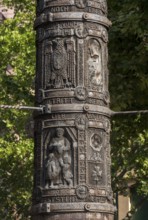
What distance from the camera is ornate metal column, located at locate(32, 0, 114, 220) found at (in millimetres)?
5719

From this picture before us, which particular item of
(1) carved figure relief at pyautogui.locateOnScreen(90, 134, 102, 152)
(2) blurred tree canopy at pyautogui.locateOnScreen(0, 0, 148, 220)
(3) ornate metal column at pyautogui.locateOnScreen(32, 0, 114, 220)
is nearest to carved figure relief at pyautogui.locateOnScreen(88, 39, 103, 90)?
(3) ornate metal column at pyautogui.locateOnScreen(32, 0, 114, 220)

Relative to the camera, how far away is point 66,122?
585 centimetres

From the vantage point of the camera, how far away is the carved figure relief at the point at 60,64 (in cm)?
599

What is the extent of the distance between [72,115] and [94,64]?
0.50 metres

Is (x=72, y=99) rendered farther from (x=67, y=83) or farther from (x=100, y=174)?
(x=100, y=174)

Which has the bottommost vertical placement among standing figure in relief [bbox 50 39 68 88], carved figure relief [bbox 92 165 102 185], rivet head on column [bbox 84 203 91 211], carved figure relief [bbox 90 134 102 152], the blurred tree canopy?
rivet head on column [bbox 84 203 91 211]

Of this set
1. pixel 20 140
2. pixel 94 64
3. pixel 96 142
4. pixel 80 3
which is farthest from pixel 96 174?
pixel 20 140

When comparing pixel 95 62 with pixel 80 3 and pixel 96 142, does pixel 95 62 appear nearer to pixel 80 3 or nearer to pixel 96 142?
pixel 80 3

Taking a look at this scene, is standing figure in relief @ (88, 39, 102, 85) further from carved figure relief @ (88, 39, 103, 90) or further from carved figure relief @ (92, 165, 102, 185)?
carved figure relief @ (92, 165, 102, 185)

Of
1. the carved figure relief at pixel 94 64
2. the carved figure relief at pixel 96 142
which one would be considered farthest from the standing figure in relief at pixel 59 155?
the carved figure relief at pixel 94 64

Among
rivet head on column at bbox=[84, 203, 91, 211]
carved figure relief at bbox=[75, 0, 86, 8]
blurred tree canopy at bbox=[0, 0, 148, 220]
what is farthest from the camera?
blurred tree canopy at bbox=[0, 0, 148, 220]

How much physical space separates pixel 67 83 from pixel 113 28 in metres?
8.68

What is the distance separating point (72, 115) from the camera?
5.85m

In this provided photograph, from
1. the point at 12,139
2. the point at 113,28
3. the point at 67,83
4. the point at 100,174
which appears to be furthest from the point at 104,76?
the point at 12,139
